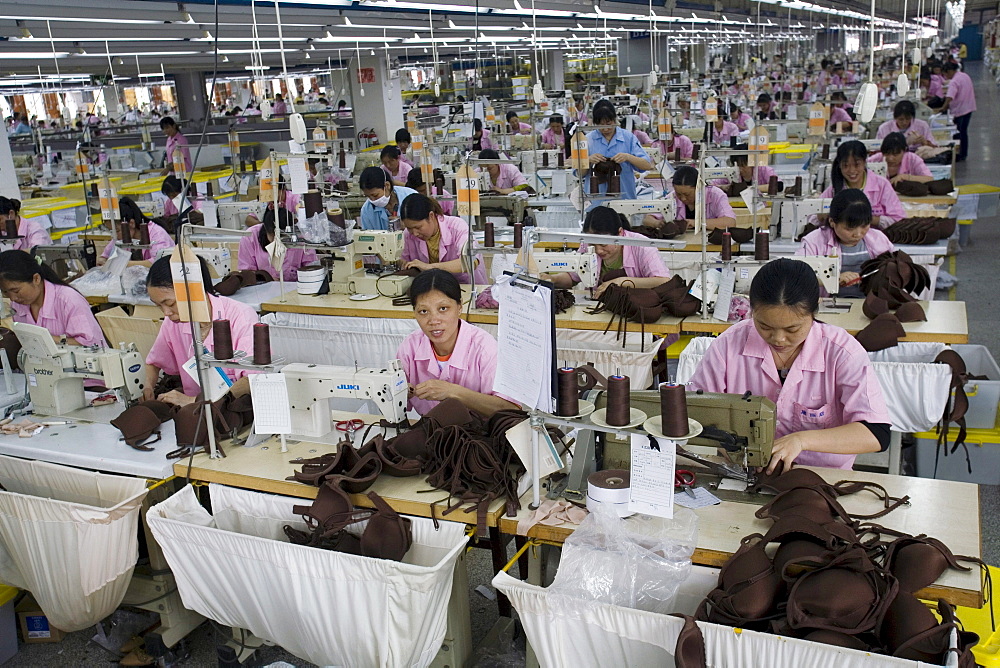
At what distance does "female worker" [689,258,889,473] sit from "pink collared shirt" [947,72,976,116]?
12162mm

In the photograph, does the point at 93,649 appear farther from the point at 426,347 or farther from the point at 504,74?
the point at 504,74

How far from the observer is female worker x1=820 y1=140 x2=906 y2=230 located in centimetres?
566

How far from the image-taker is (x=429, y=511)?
2629mm

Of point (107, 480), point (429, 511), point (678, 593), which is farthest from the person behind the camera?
point (107, 480)

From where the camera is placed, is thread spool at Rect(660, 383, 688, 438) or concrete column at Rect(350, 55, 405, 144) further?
concrete column at Rect(350, 55, 405, 144)

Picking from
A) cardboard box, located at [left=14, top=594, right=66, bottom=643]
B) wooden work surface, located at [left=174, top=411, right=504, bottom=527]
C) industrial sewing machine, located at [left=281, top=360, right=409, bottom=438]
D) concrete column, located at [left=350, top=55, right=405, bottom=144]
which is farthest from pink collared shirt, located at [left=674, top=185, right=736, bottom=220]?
concrete column, located at [left=350, top=55, right=405, bottom=144]

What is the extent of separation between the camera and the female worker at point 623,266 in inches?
182

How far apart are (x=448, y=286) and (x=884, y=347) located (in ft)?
6.57

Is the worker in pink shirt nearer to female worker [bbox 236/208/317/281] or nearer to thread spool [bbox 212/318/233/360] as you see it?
female worker [bbox 236/208/317/281]

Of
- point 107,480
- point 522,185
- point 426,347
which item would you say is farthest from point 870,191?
point 107,480

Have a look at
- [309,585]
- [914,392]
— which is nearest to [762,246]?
[914,392]

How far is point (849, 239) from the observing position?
453 centimetres

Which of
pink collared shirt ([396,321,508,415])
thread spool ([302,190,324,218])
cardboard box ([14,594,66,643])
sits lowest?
cardboard box ([14,594,66,643])

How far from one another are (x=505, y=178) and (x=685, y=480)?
584 centimetres
